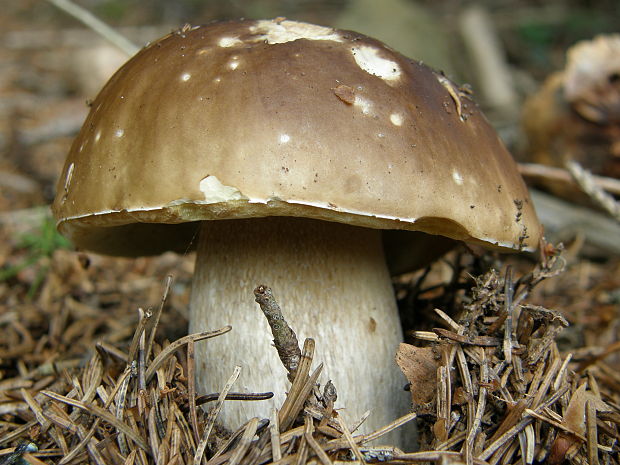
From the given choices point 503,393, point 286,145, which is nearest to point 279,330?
point 286,145

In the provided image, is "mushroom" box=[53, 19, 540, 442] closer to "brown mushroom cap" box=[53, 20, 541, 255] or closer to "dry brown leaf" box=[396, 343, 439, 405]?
"brown mushroom cap" box=[53, 20, 541, 255]

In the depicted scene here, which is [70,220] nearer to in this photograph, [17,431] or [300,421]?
[17,431]

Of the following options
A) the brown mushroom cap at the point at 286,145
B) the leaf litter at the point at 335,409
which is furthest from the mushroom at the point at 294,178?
the leaf litter at the point at 335,409

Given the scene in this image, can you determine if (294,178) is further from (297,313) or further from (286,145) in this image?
(297,313)

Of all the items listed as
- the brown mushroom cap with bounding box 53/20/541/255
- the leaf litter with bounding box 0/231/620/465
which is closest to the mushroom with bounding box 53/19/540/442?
the brown mushroom cap with bounding box 53/20/541/255

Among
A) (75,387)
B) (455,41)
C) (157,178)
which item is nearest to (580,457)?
(157,178)

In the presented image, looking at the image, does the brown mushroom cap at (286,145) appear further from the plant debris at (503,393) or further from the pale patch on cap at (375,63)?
the plant debris at (503,393)

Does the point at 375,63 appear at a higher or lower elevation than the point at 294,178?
higher
